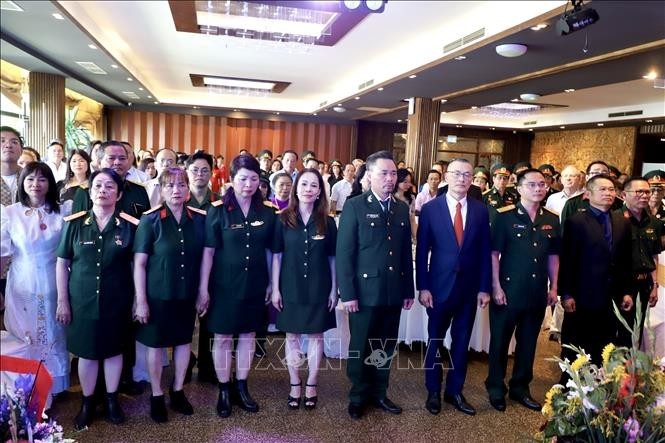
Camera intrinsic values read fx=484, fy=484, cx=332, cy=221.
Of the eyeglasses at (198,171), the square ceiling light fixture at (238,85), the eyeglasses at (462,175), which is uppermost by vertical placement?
the square ceiling light fixture at (238,85)

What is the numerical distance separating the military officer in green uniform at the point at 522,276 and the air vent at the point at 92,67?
23.8ft

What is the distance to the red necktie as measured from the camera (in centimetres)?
312

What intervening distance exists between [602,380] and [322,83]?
414 inches

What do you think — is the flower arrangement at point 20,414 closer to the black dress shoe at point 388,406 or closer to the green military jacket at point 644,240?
the black dress shoe at point 388,406

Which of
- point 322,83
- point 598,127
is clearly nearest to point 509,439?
point 322,83

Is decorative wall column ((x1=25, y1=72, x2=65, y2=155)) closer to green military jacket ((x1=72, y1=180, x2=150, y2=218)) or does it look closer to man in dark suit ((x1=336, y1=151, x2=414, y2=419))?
green military jacket ((x1=72, y1=180, x2=150, y2=218))

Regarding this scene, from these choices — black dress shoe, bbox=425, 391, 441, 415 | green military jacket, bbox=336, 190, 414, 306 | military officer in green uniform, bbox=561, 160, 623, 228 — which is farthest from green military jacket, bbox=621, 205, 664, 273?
green military jacket, bbox=336, 190, 414, 306

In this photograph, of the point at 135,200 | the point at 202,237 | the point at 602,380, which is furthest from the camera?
the point at 135,200

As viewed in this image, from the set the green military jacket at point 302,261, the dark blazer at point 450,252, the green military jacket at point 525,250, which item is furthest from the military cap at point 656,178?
the green military jacket at point 302,261

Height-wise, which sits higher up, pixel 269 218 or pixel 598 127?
pixel 598 127

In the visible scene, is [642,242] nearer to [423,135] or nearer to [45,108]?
[423,135]

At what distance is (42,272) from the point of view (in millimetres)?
2770

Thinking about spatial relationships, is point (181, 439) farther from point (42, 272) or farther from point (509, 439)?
point (509, 439)

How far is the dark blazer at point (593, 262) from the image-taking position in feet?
10.8
